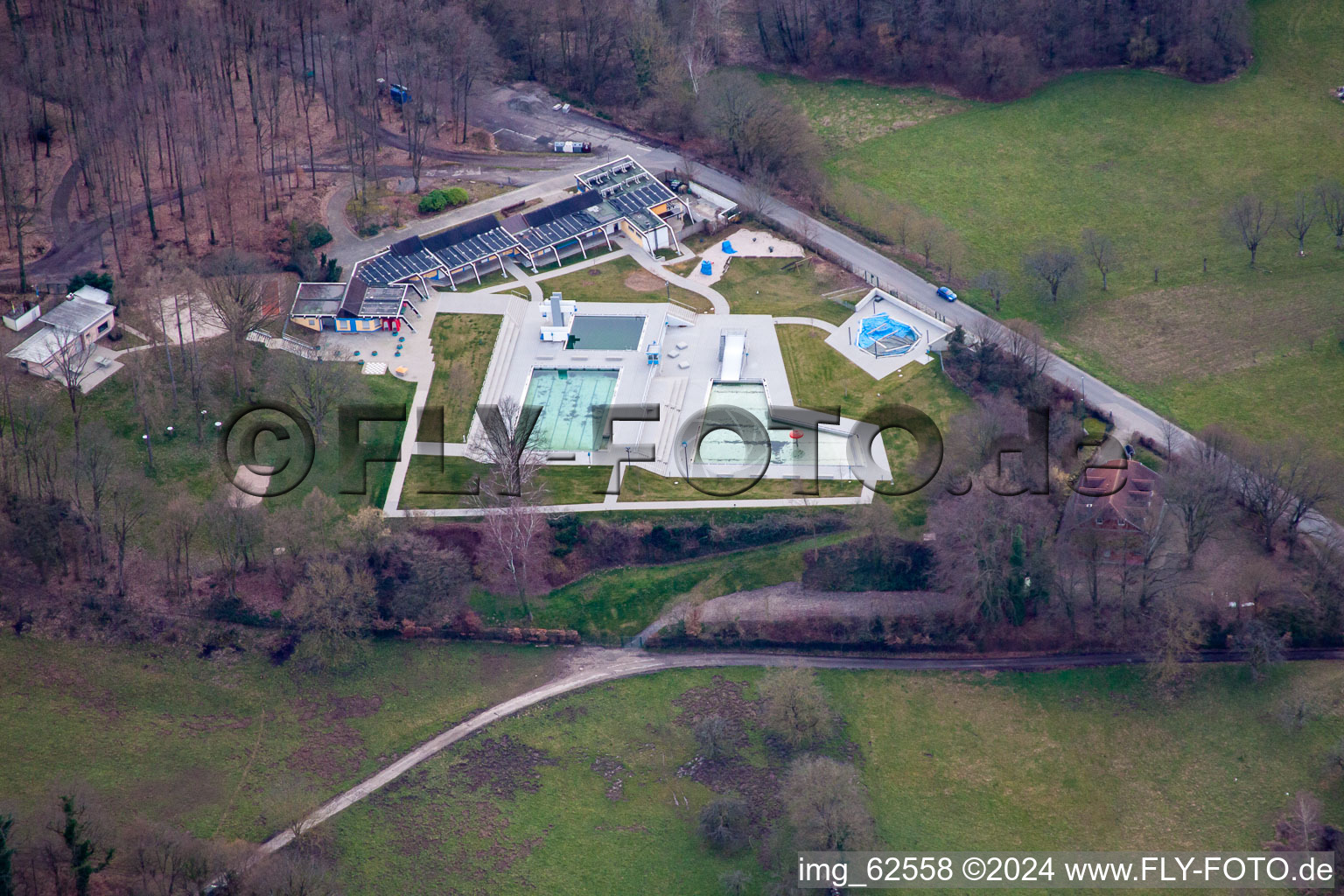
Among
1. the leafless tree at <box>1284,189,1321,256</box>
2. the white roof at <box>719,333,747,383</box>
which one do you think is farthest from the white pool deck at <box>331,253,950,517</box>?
the leafless tree at <box>1284,189,1321,256</box>

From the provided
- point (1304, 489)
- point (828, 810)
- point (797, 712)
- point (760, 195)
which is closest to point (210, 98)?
point (760, 195)

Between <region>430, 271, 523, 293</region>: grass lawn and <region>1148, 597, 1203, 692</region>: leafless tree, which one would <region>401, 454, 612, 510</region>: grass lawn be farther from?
<region>1148, 597, 1203, 692</region>: leafless tree

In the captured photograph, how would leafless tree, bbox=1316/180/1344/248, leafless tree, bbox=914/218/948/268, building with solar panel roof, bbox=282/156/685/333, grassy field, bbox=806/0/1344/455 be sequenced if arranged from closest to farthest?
grassy field, bbox=806/0/1344/455, building with solar panel roof, bbox=282/156/685/333, leafless tree, bbox=1316/180/1344/248, leafless tree, bbox=914/218/948/268

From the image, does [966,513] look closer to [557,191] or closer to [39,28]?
[557,191]

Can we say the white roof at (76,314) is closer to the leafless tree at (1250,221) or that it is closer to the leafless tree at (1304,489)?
the leafless tree at (1304,489)

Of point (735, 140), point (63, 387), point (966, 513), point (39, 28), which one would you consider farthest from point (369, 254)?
point (966, 513)

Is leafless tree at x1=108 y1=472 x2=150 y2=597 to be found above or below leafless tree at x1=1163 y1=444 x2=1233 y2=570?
below
